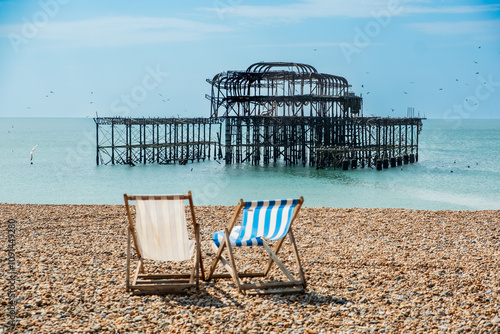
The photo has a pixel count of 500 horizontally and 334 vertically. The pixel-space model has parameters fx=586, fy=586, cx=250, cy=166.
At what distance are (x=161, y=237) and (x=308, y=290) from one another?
1.44 meters

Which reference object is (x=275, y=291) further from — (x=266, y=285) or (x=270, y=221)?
(x=270, y=221)

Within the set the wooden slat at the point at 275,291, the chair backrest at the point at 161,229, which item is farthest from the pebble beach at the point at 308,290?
the chair backrest at the point at 161,229

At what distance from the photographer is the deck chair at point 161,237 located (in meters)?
5.25

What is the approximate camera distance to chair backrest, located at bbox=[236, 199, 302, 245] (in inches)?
214

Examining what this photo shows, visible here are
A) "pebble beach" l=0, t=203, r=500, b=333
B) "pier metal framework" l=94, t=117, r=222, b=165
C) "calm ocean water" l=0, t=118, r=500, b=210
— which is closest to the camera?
"pebble beach" l=0, t=203, r=500, b=333

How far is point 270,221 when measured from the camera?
18.1 feet

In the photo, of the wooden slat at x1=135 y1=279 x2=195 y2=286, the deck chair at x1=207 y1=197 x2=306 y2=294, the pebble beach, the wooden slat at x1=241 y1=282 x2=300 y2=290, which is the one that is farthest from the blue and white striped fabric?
the wooden slat at x1=135 y1=279 x2=195 y2=286

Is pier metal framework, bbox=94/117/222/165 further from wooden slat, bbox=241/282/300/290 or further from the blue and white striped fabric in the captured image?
→ wooden slat, bbox=241/282/300/290

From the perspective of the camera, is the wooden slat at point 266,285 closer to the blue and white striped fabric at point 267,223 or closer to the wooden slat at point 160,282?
the blue and white striped fabric at point 267,223

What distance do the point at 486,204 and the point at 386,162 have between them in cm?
1305

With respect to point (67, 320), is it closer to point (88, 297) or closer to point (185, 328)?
point (88, 297)

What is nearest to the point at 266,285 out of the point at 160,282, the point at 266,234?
the point at 266,234

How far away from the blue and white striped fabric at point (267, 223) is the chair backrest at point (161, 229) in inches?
19.7

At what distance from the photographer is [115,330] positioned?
14.5ft
